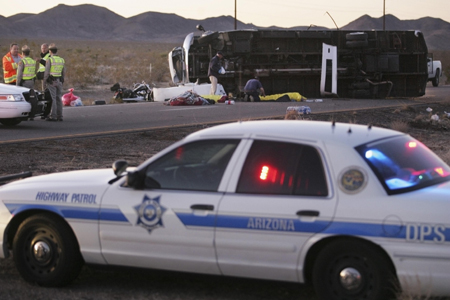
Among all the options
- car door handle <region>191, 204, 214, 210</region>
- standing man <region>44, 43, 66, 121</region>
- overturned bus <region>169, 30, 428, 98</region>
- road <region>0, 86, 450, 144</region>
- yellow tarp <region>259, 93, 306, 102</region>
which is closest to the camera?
car door handle <region>191, 204, 214, 210</region>

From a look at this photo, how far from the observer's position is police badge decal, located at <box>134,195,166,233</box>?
5.48m

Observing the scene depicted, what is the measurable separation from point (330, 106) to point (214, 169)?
19.3m

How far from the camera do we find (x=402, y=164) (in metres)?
5.35

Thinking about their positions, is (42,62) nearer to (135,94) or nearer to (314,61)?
(135,94)

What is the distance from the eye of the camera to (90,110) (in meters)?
22.7

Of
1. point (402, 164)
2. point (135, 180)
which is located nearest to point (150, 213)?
point (135, 180)

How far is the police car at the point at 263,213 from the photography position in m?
4.92

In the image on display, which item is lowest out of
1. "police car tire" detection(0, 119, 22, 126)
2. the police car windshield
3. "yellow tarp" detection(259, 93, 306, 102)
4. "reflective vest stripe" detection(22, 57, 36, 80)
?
"yellow tarp" detection(259, 93, 306, 102)

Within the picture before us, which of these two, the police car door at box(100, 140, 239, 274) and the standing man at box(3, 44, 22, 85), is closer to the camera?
the police car door at box(100, 140, 239, 274)

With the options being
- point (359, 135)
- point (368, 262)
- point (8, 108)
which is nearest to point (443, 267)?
point (368, 262)

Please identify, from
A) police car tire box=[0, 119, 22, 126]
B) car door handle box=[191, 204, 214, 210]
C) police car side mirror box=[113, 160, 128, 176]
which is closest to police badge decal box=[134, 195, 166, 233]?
car door handle box=[191, 204, 214, 210]

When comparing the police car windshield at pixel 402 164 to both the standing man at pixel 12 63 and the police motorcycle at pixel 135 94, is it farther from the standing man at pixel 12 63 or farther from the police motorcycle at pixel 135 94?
the police motorcycle at pixel 135 94

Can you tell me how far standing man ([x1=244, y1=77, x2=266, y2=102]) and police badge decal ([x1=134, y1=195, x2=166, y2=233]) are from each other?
71.8 ft

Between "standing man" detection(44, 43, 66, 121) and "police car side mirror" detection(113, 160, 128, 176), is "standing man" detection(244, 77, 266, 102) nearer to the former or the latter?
"standing man" detection(44, 43, 66, 121)
